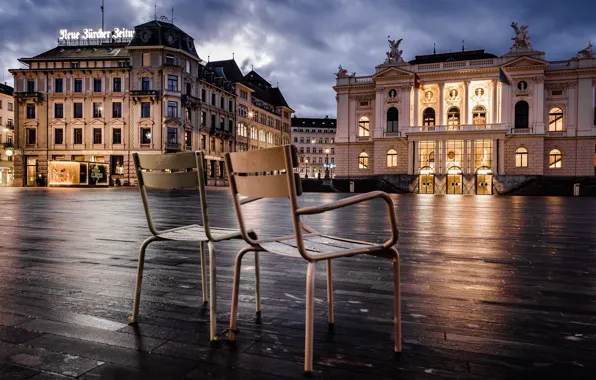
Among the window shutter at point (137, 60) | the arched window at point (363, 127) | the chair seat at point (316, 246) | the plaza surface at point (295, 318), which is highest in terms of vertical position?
the window shutter at point (137, 60)

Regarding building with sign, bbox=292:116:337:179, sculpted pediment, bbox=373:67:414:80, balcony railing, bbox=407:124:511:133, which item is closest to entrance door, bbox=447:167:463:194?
balcony railing, bbox=407:124:511:133

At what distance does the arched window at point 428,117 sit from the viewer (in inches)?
2079

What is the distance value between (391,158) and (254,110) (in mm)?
29024

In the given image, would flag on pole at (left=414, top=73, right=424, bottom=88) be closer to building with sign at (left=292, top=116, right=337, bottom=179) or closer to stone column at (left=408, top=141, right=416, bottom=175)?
stone column at (left=408, top=141, right=416, bottom=175)

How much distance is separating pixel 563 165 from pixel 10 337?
5525cm

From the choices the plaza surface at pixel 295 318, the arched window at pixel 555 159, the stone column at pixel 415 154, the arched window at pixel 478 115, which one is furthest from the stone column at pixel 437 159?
the plaza surface at pixel 295 318

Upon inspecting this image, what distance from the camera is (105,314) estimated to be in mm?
3373

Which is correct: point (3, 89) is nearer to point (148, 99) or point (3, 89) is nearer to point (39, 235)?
point (148, 99)

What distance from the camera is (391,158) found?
174ft

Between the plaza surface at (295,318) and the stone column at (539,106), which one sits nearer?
the plaza surface at (295,318)

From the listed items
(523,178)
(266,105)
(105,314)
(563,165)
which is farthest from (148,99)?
(105,314)

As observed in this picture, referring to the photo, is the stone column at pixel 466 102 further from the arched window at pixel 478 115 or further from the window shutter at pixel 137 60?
the window shutter at pixel 137 60

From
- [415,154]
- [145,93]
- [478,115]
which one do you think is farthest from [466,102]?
[145,93]

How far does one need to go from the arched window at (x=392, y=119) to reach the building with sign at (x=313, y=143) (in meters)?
64.9
